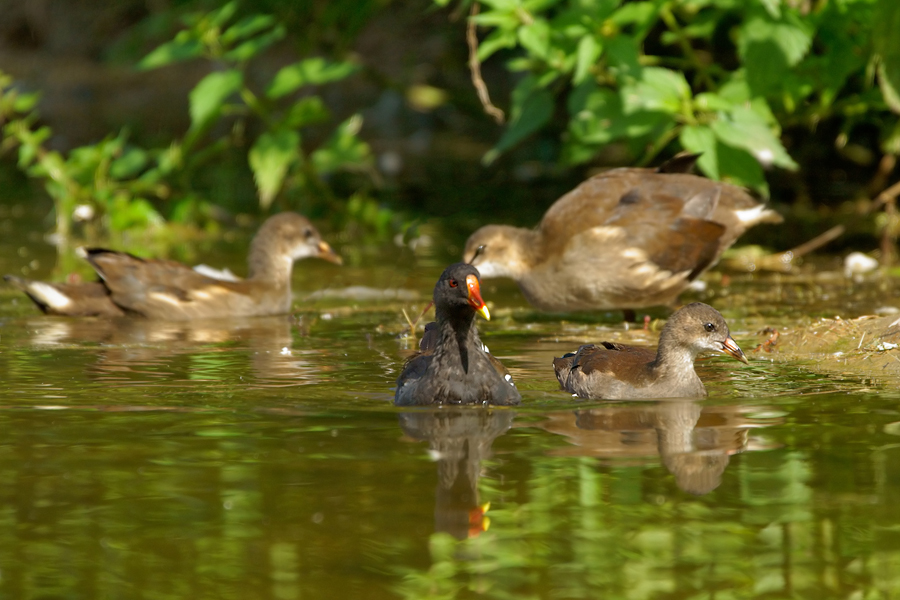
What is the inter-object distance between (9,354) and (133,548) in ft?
11.5

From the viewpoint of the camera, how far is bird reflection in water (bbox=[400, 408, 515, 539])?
4.09 m

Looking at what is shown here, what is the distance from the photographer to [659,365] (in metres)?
6.05

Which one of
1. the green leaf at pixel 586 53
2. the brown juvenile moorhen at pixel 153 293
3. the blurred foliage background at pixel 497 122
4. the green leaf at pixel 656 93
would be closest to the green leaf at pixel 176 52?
the blurred foliage background at pixel 497 122

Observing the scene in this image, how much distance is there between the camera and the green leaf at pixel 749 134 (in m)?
8.50

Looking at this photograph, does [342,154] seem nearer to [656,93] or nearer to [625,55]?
[625,55]

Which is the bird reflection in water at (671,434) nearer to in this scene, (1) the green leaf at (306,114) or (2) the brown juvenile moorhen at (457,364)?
(2) the brown juvenile moorhen at (457,364)

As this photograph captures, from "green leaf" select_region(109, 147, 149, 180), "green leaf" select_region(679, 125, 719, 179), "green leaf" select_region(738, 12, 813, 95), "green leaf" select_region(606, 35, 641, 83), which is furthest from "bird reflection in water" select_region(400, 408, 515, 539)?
"green leaf" select_region(109, 147, 149, 180)

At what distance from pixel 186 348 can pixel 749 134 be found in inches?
151

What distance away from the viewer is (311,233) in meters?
9.75

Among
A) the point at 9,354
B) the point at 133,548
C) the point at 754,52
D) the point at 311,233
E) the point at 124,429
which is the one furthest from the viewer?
the point at 311,233

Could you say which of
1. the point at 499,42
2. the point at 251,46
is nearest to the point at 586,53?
the point at 499,42

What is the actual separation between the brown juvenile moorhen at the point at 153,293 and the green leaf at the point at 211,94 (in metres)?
1.94

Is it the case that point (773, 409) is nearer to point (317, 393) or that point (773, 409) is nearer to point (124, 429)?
point (317, 393)

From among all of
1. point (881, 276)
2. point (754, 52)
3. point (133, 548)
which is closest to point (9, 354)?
point (133, 548)
